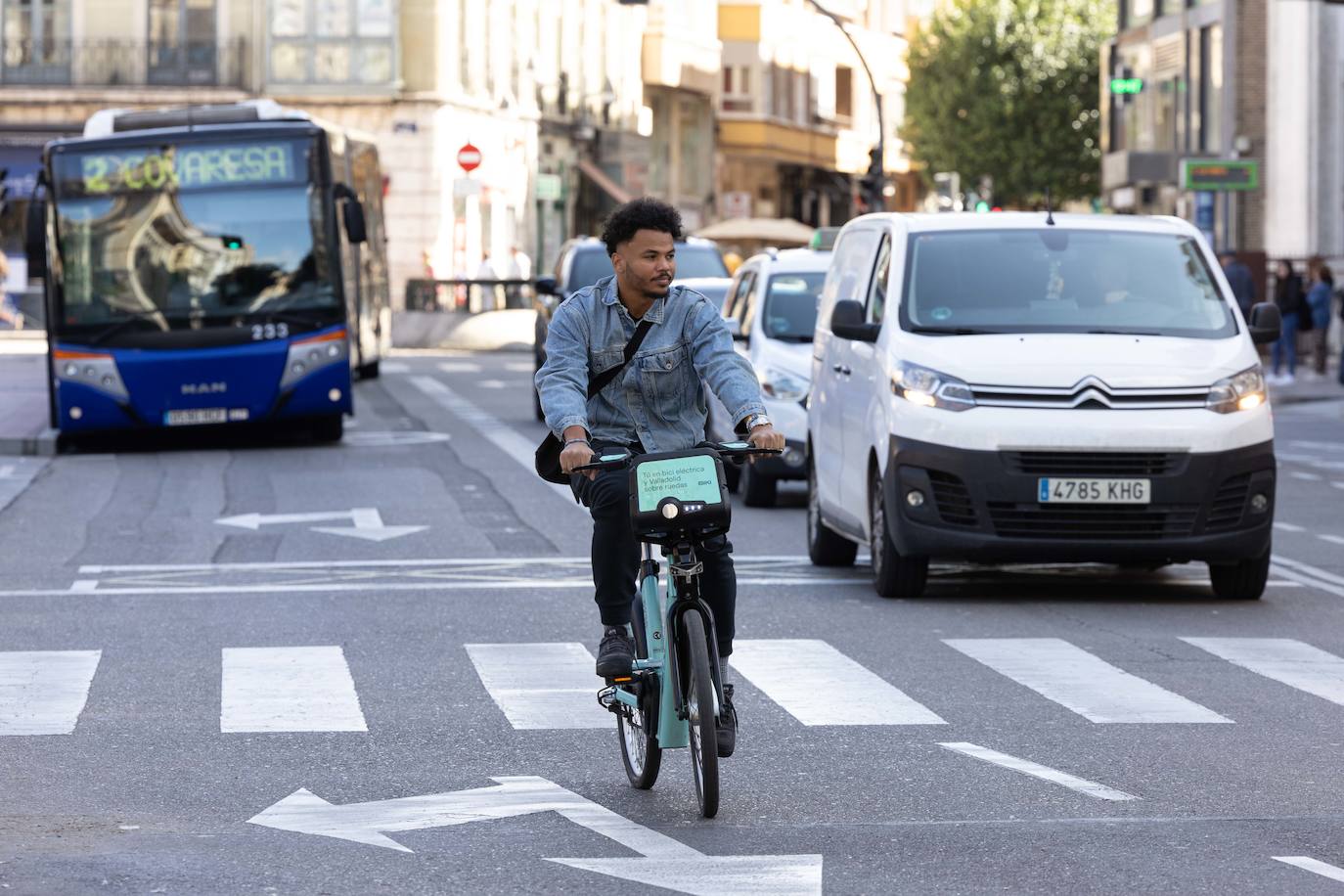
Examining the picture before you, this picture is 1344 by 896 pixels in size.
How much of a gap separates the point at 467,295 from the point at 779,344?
33.3 metres

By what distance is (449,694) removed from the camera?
34.1 feet

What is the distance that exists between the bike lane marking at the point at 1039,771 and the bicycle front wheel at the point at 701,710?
1139mm

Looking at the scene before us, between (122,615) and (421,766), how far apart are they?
480cm

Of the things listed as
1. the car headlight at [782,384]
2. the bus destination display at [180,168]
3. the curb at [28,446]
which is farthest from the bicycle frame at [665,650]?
the curb at [28,446]

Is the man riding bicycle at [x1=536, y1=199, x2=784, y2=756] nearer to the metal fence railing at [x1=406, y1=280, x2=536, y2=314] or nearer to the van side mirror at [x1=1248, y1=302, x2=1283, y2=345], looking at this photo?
the van side mirror at [x1=1248, y1=302, x2=1283, y2=345]

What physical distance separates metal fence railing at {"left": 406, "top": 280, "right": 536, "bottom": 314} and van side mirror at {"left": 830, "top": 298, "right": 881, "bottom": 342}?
3821 cm

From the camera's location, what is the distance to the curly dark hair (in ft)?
26.5

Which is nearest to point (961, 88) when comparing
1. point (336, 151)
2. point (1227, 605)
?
point (336, 151)

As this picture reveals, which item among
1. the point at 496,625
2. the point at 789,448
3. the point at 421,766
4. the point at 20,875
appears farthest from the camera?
the point at 789,448

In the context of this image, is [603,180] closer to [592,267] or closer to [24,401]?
[24,401]

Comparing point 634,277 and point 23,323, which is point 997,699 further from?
point 23,323

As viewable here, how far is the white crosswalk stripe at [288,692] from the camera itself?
968cm

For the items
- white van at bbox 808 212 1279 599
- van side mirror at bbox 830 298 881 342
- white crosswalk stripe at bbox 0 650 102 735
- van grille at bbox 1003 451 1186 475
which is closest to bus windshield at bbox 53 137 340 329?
white van at bbox 808 212 1279 599

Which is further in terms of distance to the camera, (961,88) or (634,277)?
(961,88)
